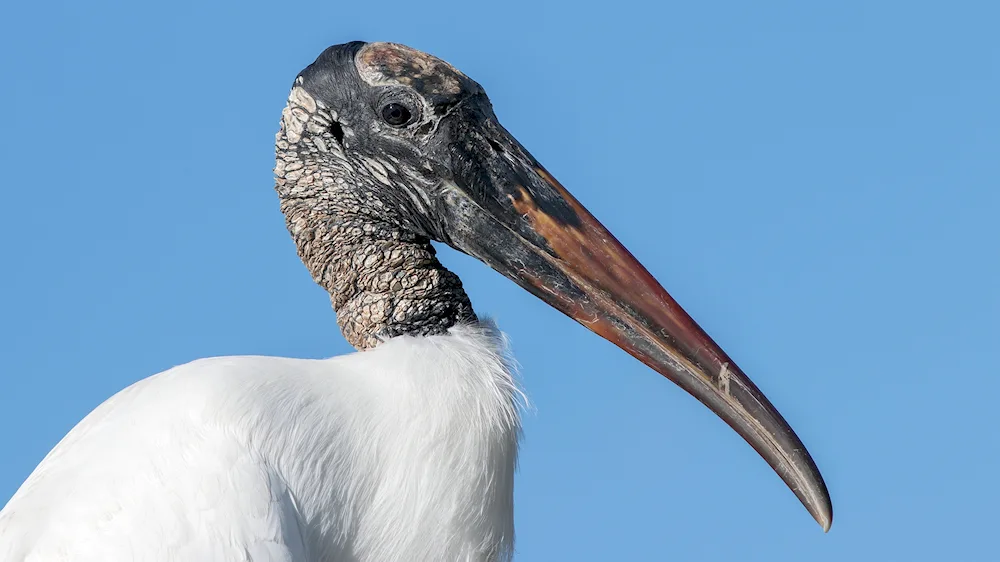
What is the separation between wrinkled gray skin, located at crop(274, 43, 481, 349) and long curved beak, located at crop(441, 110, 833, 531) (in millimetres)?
124

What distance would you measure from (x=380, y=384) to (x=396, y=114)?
0.87 m

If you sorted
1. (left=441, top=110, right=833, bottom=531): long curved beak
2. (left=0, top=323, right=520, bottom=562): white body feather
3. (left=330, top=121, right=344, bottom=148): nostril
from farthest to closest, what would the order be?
(left=330, top=121, right=344, bottom=148): nostril < (left=441, top=110, right=833, bottom=531): long curved beak < (left=0, top=323, right=520, bottom=562): white body feather

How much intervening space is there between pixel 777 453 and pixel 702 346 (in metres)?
0.39

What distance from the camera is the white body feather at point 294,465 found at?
373cm

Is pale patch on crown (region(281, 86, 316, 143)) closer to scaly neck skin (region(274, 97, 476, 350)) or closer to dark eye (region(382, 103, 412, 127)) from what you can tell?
scaly neck skin (region(274, 97, 476, 350))

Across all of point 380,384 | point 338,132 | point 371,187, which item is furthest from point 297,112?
point 380,384

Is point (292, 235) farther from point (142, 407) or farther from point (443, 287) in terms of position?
point (142, 407)

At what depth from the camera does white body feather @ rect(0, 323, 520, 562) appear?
373 cm

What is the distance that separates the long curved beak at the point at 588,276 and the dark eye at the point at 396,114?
6.9 inches

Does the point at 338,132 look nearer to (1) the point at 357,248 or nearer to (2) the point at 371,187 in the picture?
(2) the point at 371,187

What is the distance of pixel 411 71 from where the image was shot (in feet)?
14.6

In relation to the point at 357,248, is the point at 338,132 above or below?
→ above

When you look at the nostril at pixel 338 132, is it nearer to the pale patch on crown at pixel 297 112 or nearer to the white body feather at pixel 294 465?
the pale patch on crown at pixel 297 112

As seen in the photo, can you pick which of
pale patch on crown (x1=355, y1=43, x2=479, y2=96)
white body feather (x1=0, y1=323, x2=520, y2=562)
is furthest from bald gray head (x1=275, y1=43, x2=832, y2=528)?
white body feather (x1=0, y1=323, x2=520, y2=562)
